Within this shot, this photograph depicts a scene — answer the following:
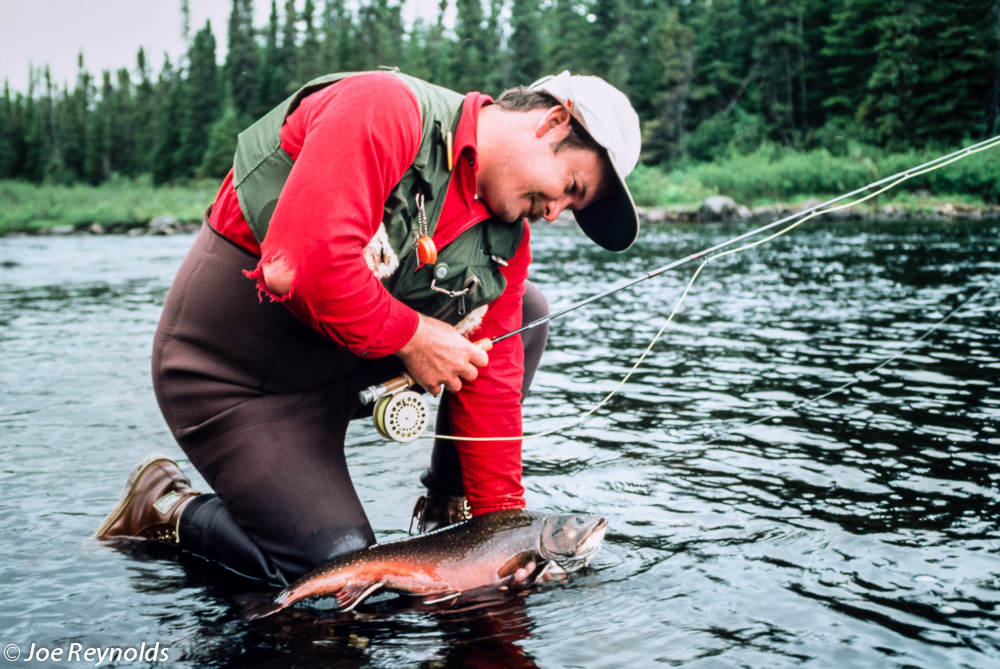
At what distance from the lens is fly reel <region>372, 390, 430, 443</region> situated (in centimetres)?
277

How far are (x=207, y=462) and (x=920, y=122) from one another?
135 ft

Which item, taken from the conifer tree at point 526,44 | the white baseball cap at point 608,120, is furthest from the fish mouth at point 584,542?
the conifer tree at point 526,44

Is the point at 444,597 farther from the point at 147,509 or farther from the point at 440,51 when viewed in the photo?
the point at 440,51

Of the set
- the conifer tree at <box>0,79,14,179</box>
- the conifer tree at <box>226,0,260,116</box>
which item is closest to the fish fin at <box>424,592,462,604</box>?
the conifer tree at <box>226,0,260,116</box>

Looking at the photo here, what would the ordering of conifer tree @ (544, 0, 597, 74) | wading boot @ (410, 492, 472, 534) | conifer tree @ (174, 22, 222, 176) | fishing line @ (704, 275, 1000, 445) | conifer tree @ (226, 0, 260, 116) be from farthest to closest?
conifer tree @ (226, 0, 260, 116) → conifer tree @ (174, 22, 222, 176) → conifer tree @ (544, 0, 597, 74) → fishing line @ (704, 275, 1000, 445) → wading boot @ (410, 492, 472, 534)

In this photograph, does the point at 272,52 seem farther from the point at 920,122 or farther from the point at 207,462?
the point at 207,462

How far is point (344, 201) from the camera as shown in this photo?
2.11m

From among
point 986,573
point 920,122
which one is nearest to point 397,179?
point 986,573

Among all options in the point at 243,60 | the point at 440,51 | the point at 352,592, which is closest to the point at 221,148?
the point at 243,60

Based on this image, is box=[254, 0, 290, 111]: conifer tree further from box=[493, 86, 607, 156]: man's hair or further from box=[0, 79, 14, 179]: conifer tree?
box=[493, 86, 607, 156]: man's hair

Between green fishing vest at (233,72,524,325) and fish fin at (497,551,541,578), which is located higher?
green fishing vest at (233,72,524,325)

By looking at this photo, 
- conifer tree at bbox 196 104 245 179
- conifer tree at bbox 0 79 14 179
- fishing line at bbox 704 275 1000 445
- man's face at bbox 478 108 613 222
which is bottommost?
fishing line at bbox 704 275 1000 445

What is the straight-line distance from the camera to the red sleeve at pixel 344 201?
2084 millimetres

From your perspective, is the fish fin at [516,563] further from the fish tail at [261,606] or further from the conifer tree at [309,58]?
the conifer tree at [309,58]
